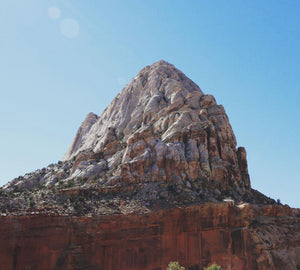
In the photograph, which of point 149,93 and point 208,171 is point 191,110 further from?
point 149,93

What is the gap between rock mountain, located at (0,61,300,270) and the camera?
4422cm

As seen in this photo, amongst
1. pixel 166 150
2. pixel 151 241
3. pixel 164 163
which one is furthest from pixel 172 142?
pixel 151 241

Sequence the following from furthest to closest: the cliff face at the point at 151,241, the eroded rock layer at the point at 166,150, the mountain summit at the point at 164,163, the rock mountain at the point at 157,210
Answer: the eroded rock layer at the point at 166,150
the mountain summit at the point at 164,163
the rock mountain at the point at 157,210
the cliff face at the point at 151,241

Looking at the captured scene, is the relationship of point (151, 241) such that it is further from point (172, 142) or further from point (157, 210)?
point (172, 142)

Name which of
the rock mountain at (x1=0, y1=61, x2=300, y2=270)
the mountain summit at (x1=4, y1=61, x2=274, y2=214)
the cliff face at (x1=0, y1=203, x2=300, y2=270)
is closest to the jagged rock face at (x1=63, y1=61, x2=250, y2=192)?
the mountain summit at (x1=4, y1=61, x2=274, y2=214)

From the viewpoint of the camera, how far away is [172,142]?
60.5 m

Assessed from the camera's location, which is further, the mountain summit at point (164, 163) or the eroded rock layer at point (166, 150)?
the eroded rock layer at point (166, 150)

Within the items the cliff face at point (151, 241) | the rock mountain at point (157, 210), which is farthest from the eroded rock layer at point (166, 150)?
the cliff face at point (151, 241)

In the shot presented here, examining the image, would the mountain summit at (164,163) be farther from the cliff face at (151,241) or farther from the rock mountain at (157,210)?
the cliff face at (151,241)

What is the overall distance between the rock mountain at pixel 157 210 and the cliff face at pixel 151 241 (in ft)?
0.41

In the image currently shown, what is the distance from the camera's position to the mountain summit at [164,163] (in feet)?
176

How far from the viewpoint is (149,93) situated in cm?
8556

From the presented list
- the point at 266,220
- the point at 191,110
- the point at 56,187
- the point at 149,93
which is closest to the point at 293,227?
the point at 266,220

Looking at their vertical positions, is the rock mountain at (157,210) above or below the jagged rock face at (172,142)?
below
